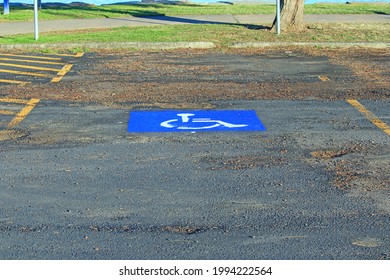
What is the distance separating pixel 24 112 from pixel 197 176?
4201mm

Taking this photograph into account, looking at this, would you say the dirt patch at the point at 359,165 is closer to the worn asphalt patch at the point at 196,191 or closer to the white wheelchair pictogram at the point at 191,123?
the worn asphalt patch at the point at 196,191

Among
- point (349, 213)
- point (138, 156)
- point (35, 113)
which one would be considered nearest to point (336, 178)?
point (349, 213)

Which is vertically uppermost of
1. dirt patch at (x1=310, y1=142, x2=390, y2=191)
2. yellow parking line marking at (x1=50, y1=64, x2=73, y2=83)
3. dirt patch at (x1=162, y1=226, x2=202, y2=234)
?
dirt patch at (x1=162, y1=226, x2=202, y2=234)

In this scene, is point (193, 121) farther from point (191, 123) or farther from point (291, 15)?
point (291, 15)

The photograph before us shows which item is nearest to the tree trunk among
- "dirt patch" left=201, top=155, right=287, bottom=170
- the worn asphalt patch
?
the worn asphalt patch

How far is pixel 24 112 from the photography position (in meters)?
12.2

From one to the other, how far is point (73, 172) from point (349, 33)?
1444cm

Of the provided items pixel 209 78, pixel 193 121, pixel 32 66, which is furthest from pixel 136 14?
pixel 193 121

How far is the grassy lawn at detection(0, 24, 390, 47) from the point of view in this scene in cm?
2094

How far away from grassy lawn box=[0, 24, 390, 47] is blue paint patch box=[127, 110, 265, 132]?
27.4 feet

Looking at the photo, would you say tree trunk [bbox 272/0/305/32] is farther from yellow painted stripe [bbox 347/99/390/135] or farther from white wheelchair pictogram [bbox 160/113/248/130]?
white wheelchair pictogram [bbox 160/113/248/130]

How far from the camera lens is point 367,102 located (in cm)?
1282

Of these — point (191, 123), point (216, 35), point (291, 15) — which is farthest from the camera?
point (291, 15)

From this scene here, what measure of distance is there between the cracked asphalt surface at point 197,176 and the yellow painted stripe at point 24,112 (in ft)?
0.35
